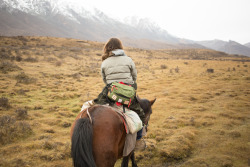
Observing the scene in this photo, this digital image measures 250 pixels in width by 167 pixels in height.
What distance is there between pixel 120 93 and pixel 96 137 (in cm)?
90

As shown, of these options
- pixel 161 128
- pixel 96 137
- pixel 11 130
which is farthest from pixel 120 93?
pixel 11 130

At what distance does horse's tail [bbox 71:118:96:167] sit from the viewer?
6.23ft

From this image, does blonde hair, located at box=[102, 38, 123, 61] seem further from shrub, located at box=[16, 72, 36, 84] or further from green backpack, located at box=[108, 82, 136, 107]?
shrub, located at box=[16, 72, 36, 84]

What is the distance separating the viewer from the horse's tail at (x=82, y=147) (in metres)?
1.90

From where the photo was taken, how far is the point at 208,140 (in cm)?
488

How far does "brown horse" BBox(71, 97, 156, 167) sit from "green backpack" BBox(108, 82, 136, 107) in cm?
33

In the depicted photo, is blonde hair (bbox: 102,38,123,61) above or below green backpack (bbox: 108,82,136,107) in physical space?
above

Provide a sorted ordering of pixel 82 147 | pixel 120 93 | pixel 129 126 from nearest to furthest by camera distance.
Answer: pixel 82 147 < pixel 129 126 < pixel 120 93

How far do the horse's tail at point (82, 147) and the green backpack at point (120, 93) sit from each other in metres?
0.83

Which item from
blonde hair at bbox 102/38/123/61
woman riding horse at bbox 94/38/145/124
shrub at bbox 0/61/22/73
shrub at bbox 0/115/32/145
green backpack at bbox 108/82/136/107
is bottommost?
shrub at bbox 0/115/32/145

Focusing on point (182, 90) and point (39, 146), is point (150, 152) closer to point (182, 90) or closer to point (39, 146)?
point (39, 146)

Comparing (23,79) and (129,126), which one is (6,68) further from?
(129,126)

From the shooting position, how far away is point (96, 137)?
2.05m

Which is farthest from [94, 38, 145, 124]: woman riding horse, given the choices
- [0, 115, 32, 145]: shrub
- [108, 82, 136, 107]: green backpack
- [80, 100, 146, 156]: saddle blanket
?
[0, 115, 32, 145]: shrub
